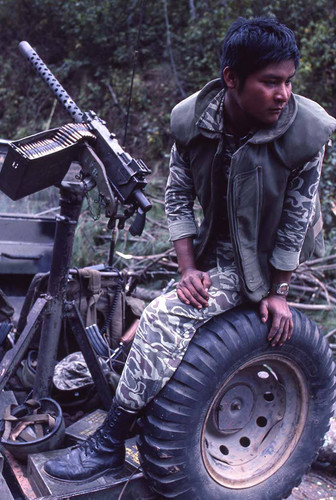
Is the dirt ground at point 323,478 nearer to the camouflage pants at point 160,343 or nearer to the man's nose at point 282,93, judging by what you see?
the camouflage pants at point 160,343

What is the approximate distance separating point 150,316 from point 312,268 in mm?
3276

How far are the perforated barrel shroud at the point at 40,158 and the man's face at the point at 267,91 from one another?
75cm

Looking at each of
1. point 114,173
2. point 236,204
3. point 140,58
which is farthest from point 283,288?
point 140,58

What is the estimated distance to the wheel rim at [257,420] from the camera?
2.47 meters

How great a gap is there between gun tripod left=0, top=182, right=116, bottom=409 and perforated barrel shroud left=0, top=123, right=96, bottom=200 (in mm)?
134

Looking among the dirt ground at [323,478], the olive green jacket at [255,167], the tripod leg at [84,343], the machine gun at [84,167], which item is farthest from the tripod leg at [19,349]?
the dirt ground at [323,478]

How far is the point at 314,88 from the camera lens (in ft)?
25.8

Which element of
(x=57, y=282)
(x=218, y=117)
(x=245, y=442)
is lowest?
(x=245, y=442)

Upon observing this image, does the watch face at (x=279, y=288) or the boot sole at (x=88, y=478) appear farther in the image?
the watch face at (x=279, y=288)

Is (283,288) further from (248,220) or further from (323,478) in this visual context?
(323,478)

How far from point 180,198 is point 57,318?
2.72ft

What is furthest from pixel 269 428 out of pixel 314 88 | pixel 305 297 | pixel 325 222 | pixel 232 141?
pixel 314 88

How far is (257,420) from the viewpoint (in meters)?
2.63

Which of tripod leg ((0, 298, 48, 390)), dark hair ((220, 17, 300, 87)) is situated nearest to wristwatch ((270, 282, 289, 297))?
dark hair ((220, 17, 300, 87))
